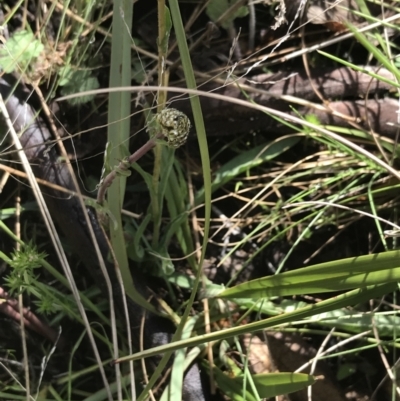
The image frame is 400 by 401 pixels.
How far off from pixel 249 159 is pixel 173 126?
481 millimetres

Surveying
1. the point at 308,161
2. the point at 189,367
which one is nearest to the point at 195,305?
the point at 189,367

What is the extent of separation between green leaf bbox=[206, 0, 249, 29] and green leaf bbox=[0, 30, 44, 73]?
0.34 meters

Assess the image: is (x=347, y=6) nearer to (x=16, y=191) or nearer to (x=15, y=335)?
(x=16, y=191)

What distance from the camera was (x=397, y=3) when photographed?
95 cm

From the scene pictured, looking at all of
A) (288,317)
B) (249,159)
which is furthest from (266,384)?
(249,159)

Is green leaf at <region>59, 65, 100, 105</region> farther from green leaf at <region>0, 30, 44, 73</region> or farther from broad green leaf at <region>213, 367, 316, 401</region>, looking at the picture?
broad green leaf at <region>213, 367, 316, 401</region>

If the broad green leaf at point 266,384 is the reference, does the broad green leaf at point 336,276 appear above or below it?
above

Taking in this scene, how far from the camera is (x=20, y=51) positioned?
898mm

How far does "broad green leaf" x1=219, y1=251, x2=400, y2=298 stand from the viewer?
61 cm

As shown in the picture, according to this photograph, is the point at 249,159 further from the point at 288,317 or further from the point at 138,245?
the point at 288,317

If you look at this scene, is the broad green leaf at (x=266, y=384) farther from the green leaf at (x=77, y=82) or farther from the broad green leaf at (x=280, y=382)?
the green leaf at (x=77, y=82)

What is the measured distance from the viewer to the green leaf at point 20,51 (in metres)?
0.89

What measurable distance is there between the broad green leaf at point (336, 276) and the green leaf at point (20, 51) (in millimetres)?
595

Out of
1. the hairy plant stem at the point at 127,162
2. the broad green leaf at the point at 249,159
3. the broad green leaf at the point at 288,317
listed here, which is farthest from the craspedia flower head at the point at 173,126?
the broad green leaf at the point at 249,159
